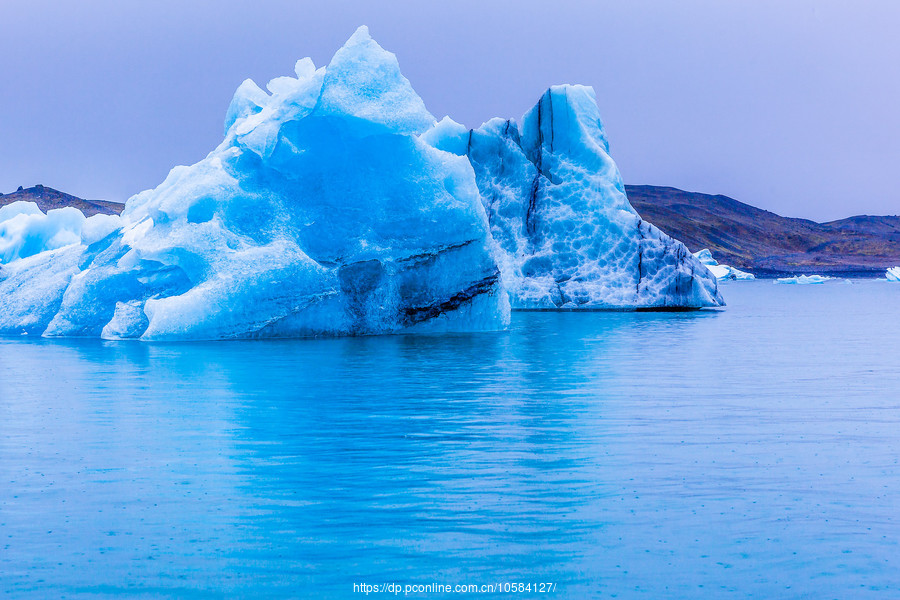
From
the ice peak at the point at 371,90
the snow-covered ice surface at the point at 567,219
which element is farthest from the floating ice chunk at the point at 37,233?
the ice peak at the point at 371,90

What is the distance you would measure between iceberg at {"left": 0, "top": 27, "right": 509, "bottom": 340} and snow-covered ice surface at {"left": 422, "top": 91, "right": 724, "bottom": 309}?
6477 millimetres

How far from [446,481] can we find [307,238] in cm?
838

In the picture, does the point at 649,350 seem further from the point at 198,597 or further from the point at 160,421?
the point at 198,597

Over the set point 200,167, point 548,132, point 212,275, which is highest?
point 548,132

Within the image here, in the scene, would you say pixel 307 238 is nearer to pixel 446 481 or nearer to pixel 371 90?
pixel 371 90

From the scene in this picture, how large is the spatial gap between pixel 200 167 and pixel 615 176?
1008cm

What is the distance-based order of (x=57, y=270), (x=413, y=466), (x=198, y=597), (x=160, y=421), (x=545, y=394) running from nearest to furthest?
(x=198, y=597)
(x=413, y=466)
(x=160, y=421)
(x=545, y=394)
(x=57, y=270)

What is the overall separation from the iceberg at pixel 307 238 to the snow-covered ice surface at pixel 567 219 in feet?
21.3

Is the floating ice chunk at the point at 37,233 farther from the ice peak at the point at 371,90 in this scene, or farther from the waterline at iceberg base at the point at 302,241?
the ice peak at the point at 371,90

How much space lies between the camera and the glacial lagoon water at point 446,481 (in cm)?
331

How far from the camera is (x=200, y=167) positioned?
42.3 feet

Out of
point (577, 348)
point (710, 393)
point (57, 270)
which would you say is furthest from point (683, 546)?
point (57, 270)

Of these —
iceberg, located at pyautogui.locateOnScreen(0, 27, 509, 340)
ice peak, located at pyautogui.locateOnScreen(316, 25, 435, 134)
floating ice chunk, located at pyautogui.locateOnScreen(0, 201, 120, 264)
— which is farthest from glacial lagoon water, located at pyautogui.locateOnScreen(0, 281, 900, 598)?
floating ice chunk, located at pyautogui.locateOnScreen(0, 201, 120, 264)

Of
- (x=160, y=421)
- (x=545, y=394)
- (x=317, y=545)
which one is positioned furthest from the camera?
(x=545, y=394)
